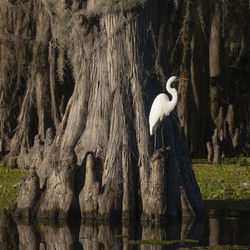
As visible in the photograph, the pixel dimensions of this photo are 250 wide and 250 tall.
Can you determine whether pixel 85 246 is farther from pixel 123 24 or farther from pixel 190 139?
pixel 190 139

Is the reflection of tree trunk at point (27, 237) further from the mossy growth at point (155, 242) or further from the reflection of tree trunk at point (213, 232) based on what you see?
the reflection of tree trunk at point (213, 232)

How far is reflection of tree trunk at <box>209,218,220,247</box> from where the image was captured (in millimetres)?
9047

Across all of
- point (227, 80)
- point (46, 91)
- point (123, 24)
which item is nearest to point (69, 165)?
point (123, 24)

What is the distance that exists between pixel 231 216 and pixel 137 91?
2.17m

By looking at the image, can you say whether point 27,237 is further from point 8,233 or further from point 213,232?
point 213,232

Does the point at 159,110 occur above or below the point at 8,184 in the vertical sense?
above

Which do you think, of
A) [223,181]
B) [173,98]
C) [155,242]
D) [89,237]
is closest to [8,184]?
[223,181]

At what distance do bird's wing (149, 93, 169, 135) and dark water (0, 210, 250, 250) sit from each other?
4.42 feet

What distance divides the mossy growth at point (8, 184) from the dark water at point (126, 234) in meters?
1.71

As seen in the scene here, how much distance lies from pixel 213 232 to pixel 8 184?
5.91 meters

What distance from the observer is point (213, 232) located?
9766 millimetres

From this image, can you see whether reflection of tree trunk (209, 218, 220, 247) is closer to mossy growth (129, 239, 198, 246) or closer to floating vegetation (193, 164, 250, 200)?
mossy growth (129, 239, 198, 246)

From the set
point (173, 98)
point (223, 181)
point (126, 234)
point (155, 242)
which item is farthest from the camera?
point (223, 181)

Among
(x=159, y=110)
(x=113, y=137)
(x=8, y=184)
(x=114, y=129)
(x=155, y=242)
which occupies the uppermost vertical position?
(x=159, y=110)
